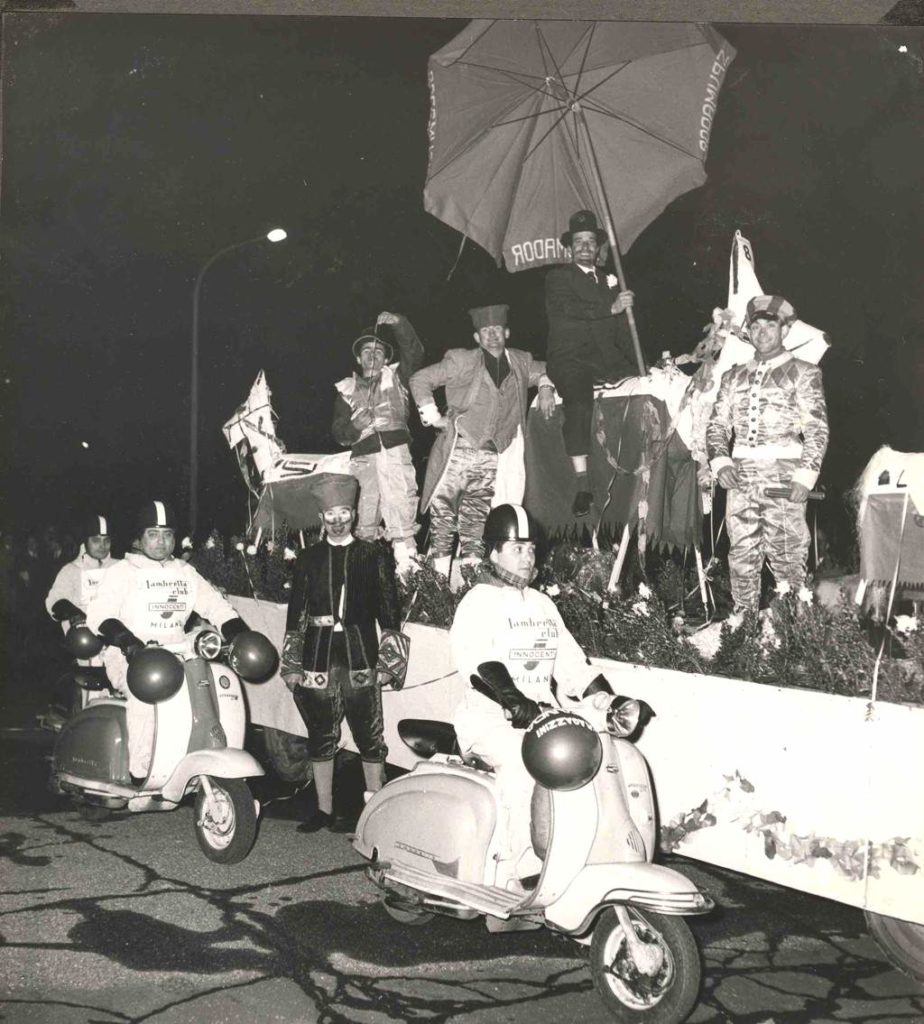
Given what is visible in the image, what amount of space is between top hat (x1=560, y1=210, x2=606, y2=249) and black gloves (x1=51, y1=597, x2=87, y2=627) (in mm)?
3668

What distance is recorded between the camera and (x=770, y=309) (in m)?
5.43

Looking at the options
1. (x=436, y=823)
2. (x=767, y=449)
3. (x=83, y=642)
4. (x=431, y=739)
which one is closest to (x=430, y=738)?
(x=431, y=739)

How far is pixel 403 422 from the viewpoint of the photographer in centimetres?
723

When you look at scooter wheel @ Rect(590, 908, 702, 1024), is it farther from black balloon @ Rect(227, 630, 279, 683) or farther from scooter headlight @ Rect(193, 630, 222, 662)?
scooter headlight @ Rect(193, 630, 222, 662)

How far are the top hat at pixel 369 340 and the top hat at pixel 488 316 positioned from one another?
2.40 feet

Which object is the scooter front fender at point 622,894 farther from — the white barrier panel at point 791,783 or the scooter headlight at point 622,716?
the white barrier panel at point 791,783

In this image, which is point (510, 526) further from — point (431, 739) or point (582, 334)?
point (582, 334)

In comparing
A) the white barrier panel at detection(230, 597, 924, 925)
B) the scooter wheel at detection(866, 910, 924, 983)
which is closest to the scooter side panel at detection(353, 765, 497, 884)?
the white barrier panel at detection(230, 597, 924, 925)

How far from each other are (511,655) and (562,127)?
3.34m

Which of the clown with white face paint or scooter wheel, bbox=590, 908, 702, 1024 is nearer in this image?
scooter wheel, bbox=590, 908, 702, 1024

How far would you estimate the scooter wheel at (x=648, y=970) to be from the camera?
10.6 feet

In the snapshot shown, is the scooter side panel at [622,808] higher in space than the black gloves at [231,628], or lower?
lower

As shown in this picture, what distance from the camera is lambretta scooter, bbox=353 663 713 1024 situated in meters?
3.29

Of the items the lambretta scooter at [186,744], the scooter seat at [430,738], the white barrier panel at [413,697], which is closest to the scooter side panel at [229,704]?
the lambretta scooter at [186,744]
